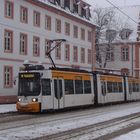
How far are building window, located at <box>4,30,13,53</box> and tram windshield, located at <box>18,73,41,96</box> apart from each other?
1318 centimetres

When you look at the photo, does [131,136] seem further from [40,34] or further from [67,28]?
[67,28]

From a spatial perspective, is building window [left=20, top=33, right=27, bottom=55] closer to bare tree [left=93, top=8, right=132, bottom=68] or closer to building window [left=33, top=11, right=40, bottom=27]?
building window [left=33, top=11, right=40, bottom=27]

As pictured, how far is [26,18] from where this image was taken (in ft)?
149

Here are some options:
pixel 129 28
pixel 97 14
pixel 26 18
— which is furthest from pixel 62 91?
pixel 129 28

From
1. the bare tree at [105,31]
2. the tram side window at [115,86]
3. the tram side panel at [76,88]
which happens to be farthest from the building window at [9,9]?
the bare tree at [105,31]

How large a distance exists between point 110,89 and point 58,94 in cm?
1206

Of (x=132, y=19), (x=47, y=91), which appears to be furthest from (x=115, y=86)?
(x=132, y=19)

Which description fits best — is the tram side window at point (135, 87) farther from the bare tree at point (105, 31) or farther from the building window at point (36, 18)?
the bare tree at point (105, 31)

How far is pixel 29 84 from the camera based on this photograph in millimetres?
29094

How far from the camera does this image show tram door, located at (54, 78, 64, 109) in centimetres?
2927

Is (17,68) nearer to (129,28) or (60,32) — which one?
(60,32)

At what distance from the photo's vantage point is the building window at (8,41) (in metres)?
42.3

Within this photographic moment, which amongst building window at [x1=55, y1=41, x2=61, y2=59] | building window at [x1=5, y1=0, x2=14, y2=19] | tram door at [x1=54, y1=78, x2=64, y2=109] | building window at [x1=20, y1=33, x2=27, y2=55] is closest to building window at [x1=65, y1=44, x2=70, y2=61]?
building window at [x1=55, y1=41, x2=61, y2=59]

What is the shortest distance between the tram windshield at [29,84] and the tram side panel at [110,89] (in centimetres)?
968
